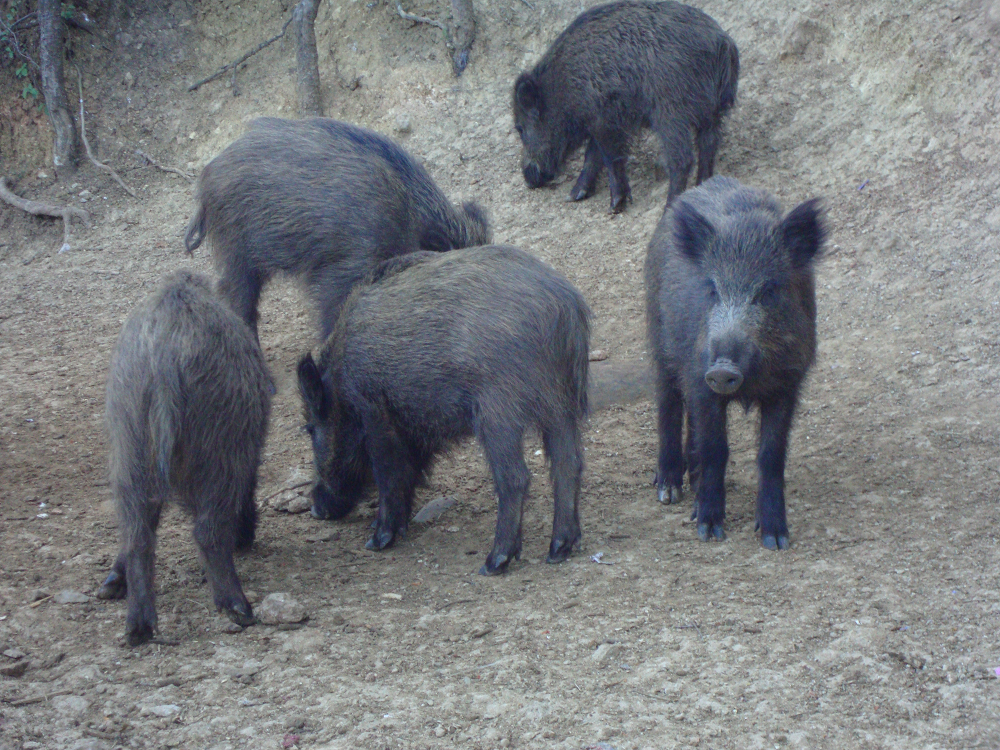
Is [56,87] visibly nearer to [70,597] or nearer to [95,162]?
[95,162]

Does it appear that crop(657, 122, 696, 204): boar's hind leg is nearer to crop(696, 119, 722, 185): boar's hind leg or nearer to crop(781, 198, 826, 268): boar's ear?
crop(696, 119, 722, 185): boar's hind leg

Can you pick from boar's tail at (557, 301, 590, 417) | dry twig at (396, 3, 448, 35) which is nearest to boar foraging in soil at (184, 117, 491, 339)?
boar's tail at (557, 301, 590, 417)

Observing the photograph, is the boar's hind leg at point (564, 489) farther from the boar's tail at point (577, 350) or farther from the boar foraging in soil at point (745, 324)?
the boar foraging in soil at point (745, 324)

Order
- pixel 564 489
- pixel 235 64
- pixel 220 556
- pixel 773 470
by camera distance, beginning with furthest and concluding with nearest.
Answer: pixel 235 64
pixel 773 470
pixel 564 489
pixel 220 556

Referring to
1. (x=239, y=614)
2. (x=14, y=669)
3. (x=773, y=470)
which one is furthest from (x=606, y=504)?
(x=14, y=669)

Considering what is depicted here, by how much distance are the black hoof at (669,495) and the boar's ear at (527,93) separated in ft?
15.1

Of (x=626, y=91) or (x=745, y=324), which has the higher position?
(x=626, y=91)

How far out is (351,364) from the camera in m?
4.20

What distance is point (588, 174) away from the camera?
8.33 metres

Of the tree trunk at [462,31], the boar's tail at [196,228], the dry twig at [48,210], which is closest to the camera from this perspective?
the boar's tail at [196,228]

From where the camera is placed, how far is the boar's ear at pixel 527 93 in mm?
8164

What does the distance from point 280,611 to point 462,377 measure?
3.61ft

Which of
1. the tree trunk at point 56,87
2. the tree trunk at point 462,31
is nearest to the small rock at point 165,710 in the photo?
the tree trunk at point 462,31

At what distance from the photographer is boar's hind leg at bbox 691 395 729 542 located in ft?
13.3
